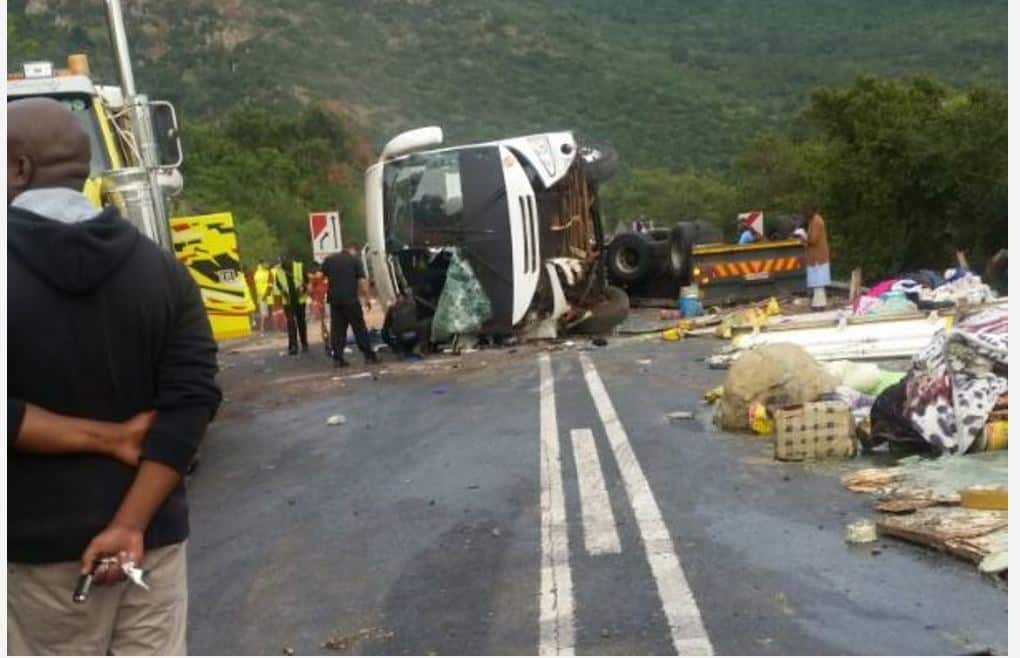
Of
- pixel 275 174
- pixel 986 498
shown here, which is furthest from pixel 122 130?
pixel 275 174

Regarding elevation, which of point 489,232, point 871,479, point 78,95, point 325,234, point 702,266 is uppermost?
point 78,95

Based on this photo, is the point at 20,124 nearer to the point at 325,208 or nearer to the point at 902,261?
the point at 902,261

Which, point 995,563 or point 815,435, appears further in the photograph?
point 815,435

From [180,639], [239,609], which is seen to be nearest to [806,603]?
[239,609]

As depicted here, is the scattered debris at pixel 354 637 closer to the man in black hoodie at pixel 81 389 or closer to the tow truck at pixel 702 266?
the man in black hoodie at pixel 81 389

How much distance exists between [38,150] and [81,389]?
0.54 meters

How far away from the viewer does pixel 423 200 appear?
1933cm

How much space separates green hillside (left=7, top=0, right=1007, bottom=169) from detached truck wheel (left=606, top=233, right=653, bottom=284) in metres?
47.3

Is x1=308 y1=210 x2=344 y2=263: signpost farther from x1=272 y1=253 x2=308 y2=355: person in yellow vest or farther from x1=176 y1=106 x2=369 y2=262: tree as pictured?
x1=176 y1=106 x2=369 y2=262: tree

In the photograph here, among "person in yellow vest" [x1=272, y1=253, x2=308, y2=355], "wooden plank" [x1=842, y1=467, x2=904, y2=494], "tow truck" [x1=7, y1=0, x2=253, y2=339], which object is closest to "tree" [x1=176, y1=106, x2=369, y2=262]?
"person in yellow vest" [x1=272, y1=253, x2=308, y2=355]

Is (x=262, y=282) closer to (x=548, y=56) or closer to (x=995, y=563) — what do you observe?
(x=995, y=563)

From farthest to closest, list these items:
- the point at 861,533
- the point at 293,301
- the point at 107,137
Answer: the point at 293,301 → the point at 107,137 → the point at 861,533

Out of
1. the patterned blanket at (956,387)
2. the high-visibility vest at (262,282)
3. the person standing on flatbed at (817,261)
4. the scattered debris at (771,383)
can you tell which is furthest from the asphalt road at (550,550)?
the high-visibility vest at (262,282)

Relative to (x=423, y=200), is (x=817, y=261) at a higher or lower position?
lower
